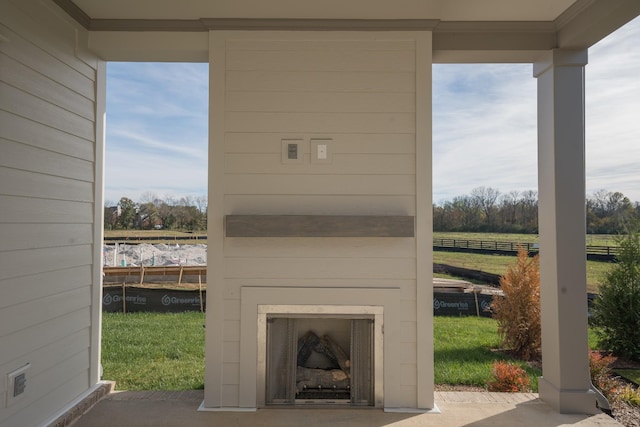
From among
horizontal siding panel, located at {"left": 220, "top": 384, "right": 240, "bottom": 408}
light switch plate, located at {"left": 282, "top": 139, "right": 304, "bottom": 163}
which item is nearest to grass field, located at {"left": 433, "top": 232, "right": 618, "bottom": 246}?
light switch plate, located at {"left": 282, "top": 139, "right": 304, "bottom": 163}

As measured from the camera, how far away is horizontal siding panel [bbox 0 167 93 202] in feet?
5.95

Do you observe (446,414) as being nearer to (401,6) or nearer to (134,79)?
(401,6)

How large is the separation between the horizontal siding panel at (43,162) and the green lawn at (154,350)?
1.69 m

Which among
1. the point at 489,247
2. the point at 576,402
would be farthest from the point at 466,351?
the point at 576,402

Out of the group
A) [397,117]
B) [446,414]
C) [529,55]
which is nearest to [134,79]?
[397,117]

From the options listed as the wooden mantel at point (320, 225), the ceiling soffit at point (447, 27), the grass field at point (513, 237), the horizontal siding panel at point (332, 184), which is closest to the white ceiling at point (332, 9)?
the ceiling soffit at point (447, 27)

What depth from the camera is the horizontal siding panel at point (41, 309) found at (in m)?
1.81

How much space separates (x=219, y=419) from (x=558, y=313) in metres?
2.07

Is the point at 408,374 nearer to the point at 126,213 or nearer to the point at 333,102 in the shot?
the point at 333,102

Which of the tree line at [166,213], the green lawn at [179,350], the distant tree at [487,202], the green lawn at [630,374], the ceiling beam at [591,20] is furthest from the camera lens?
the tree line at [166,213]

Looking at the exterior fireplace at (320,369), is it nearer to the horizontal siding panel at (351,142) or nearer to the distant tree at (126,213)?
the horizontal siding panel at (351,142)

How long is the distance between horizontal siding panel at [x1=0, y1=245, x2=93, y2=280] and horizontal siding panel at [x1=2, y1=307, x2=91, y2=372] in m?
0.26

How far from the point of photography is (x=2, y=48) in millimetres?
1777

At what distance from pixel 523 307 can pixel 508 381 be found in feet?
3.30
